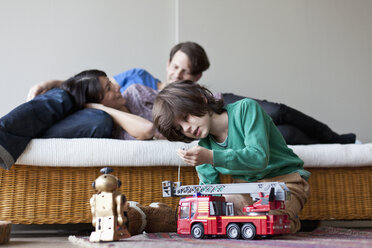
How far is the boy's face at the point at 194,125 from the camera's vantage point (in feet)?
4.49

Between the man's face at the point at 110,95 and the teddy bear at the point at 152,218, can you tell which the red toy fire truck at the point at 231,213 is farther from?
the man's face at the point at 110,95

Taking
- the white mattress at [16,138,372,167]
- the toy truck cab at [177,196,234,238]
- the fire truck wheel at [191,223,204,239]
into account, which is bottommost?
the fire truck wheel at [191,223,204,239]

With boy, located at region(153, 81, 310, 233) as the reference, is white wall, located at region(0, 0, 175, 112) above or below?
above

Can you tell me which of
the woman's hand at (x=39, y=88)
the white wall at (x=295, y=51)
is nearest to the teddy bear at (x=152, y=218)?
the woman's hand at (x=39, y=88)

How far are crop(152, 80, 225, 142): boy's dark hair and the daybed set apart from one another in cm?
27

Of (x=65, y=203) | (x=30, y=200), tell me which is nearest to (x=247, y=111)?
(x=65, y=203)

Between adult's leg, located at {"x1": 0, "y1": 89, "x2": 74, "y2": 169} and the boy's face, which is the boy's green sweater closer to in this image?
the boy's face

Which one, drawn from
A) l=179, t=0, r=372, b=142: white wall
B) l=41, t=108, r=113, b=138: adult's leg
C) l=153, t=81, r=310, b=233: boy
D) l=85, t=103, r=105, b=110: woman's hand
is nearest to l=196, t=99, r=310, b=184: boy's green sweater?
l=153, t=81, r=310, b=233: boy

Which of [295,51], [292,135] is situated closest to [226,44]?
[295,51]

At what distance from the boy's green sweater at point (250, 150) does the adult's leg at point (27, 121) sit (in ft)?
2.07

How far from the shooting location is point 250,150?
4.28 feet

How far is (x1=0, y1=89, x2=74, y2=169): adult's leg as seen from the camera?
1516mm

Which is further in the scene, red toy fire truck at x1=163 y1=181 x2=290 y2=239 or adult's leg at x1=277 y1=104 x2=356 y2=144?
adult's leg at x1=277 y1=104 x2=356 y2=144

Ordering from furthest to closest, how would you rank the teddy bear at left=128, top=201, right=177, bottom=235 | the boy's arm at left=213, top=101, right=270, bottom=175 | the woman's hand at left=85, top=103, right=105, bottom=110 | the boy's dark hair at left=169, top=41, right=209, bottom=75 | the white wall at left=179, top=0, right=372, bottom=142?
the white wall at left=179, top=0, right=372, bottom=142
the boy's dark hair at left=169, top=41, right=209, bottom=75
the woman's hand at left=85, top=103, right=105, bottom=110
the teddy bear at left=128, top=201, right=177, bottom=235
the boy's arm at left=213, top=101, right=270, bottom=175
